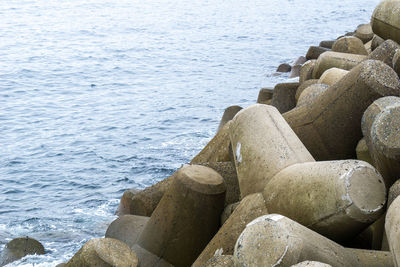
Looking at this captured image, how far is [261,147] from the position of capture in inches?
163

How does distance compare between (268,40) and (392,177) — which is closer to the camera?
(392,177)

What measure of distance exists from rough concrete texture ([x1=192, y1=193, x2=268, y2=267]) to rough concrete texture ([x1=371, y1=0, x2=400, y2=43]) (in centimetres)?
250

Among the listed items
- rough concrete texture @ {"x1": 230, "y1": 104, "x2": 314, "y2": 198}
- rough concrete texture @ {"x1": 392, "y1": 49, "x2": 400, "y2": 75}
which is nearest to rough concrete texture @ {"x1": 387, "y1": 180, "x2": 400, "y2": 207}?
rough concrete texture @ {"x1": 230, "y1": 104, "x2": 314, "y2": 198}

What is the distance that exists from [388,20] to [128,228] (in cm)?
291

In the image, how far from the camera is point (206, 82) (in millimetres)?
15898

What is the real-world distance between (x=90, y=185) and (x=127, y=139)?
7.41 ft

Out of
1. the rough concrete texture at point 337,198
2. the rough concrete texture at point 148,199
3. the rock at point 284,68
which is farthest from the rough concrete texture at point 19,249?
the rock at point 284,68

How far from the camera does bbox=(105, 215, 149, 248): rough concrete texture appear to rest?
4992mm

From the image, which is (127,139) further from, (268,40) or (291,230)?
(268,40)

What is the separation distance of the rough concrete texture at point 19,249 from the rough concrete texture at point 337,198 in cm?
361

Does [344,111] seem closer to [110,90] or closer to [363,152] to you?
[363,152]

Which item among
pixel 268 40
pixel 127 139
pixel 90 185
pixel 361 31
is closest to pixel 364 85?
pixel 361 31

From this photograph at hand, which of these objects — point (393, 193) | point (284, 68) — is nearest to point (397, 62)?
point (393, 193)

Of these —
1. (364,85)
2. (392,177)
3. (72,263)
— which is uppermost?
(364,85)
